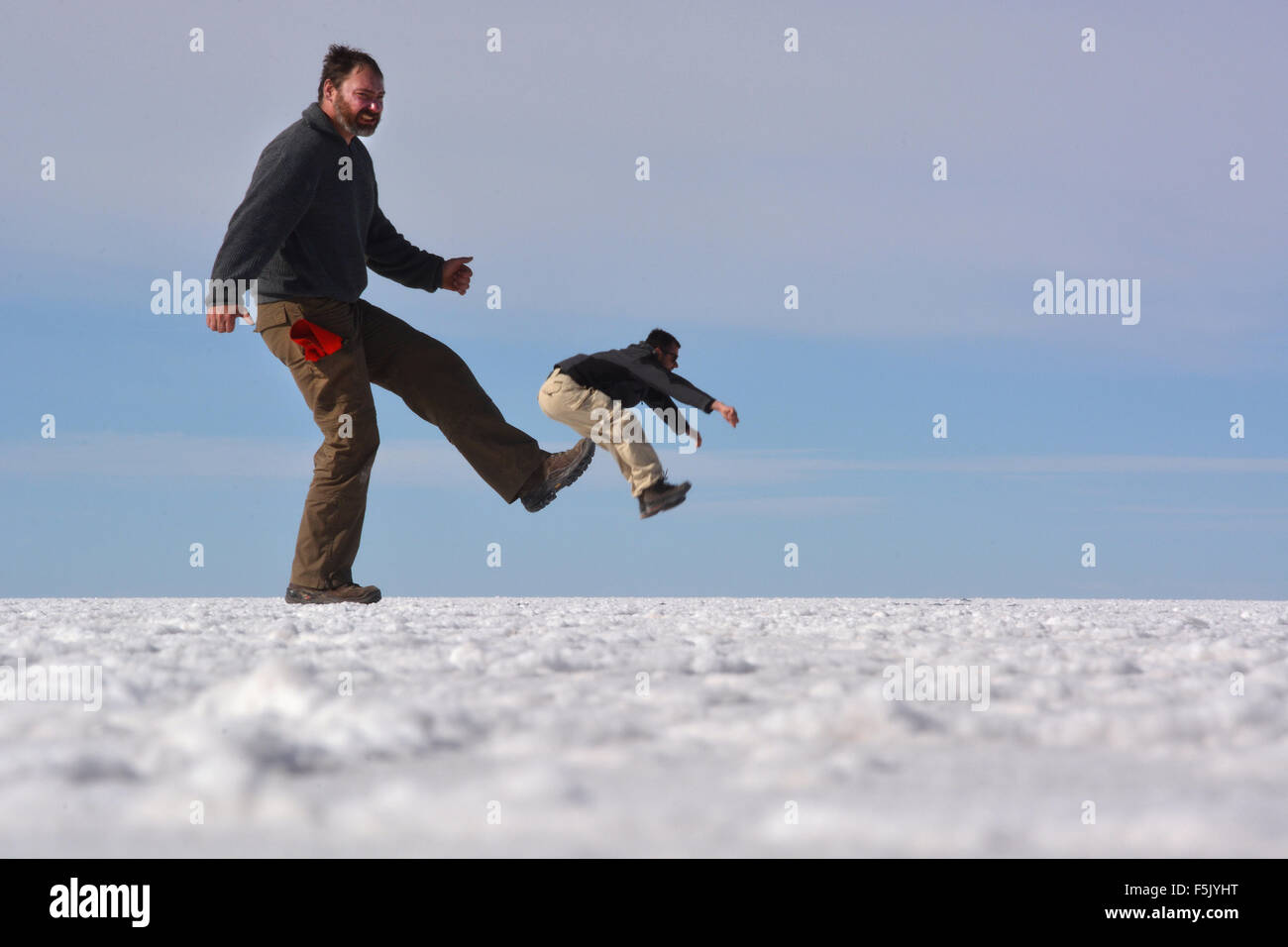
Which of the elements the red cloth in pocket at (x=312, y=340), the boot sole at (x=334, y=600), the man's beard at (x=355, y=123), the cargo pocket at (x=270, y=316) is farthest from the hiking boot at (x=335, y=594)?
the man's beard at (x=355, y=123)

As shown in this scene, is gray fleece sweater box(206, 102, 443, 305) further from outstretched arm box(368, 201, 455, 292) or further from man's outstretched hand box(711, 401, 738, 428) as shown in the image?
man's outstretched hand box(711, 401, 738, 428)

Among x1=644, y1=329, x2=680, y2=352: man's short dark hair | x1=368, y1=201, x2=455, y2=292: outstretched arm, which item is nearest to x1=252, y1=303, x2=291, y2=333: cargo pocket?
x1=368, y1=201, x2=455, y2=292: outstretched arm

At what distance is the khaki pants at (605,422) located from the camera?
503 cm

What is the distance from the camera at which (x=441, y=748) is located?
55.7 inches

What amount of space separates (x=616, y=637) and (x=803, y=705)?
1250mm

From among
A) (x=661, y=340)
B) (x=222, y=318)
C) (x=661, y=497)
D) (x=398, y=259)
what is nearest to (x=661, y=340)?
(x=661, y=340)

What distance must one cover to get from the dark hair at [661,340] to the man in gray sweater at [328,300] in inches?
53.1

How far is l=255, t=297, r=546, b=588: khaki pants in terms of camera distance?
13.9 feet

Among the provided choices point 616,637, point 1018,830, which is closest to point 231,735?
point 1018,830

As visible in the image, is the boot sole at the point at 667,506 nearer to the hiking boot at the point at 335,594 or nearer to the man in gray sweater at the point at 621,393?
the man in gray sweater at the point at 621,393

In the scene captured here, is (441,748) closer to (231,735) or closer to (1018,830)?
(231,735)

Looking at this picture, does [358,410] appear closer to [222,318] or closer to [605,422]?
[222,318]

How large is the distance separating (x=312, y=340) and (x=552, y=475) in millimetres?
1144

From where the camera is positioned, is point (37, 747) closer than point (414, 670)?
Yes
